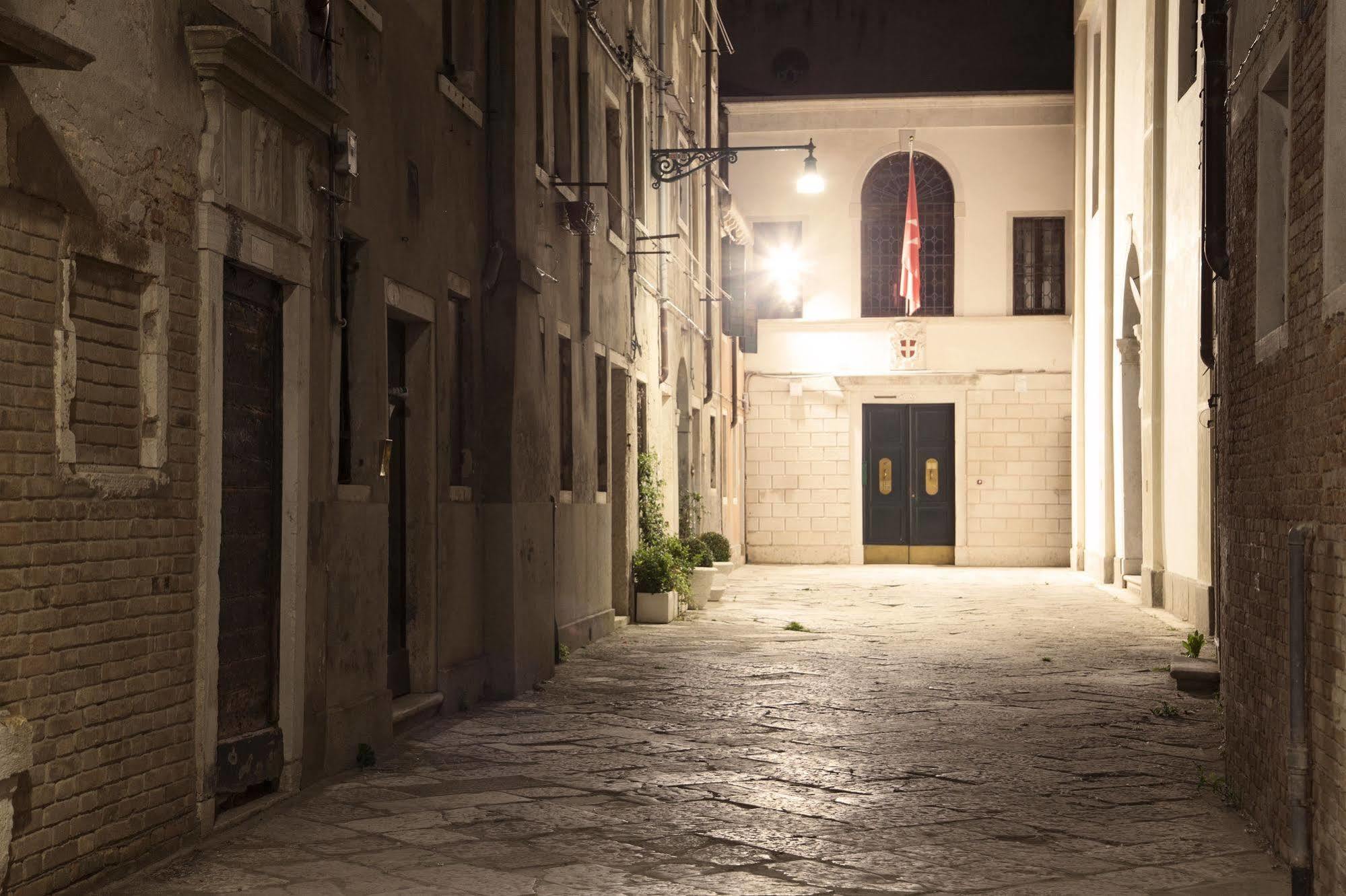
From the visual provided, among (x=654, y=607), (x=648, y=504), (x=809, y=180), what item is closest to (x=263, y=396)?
(x=654, y=607)

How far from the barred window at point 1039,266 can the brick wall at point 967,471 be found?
1.41 metres

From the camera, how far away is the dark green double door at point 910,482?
30.3 metres

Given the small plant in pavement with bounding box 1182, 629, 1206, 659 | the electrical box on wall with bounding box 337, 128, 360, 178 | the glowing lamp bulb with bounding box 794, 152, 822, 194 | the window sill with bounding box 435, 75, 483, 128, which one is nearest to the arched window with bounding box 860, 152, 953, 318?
the glowing lamp bulb with bounding box 794, 152, 822, 194

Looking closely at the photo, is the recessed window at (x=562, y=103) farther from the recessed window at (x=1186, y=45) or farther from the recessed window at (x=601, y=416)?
the recessed window at (x=1186, y=45)

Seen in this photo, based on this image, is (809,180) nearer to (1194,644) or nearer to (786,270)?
(1194,644)

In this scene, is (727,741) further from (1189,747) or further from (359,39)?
(359,39)

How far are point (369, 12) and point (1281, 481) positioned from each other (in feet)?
17.8

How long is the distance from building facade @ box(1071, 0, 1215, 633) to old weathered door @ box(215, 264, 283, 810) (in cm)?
961

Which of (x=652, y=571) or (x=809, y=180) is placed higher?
(x=809, y=180)

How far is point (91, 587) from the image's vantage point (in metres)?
5.55

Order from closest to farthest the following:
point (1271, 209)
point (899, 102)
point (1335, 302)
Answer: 1. point (1335, 302)
2. point (1271, 209)
3. point (899, 102)

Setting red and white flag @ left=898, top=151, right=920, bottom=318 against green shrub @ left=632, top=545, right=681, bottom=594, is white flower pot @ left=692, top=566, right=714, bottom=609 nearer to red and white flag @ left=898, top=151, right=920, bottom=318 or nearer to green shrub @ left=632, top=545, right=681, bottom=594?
green shrub @ left=632, top=545, right=681, bottom=594

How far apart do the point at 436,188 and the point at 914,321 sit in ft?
69.5

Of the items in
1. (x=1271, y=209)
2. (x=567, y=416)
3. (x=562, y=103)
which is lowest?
(x=567, y=416)
